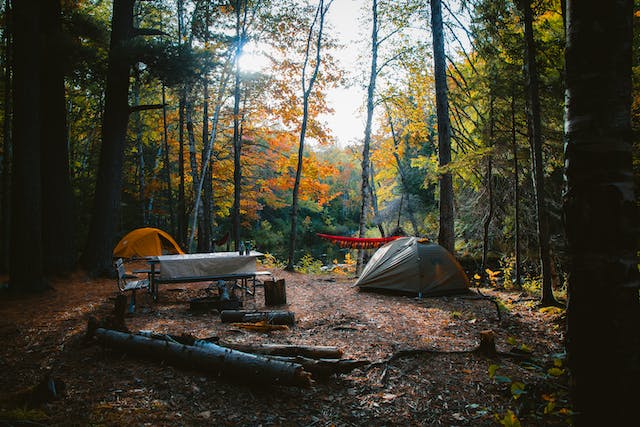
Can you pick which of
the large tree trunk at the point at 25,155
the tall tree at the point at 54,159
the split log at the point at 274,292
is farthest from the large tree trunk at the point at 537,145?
the tall tree at the point at 54,159

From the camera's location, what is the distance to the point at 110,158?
8.76m

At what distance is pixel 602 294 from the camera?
1.69 metres

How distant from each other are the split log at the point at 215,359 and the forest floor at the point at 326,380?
87 millimetres

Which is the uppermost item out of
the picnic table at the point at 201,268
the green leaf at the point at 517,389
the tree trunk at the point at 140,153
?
the tree trunk at the point at 140,153

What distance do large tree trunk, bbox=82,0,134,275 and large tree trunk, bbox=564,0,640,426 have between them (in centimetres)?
919

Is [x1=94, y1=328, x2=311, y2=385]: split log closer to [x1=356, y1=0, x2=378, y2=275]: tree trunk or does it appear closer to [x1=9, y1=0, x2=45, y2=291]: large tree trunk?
[x1=9, y1=0, x2=45, y2=291]: large tree trunk

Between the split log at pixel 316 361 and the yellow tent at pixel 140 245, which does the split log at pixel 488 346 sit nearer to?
the split log at pixel 316 361

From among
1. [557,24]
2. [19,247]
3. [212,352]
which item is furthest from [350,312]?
[557,24]

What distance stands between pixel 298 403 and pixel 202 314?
3344mm

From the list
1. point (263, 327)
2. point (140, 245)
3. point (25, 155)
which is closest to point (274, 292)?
point (263, 327)

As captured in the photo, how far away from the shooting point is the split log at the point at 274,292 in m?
6.48

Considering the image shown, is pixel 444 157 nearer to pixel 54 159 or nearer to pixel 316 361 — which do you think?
pixel 316 361

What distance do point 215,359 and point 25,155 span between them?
5.65m

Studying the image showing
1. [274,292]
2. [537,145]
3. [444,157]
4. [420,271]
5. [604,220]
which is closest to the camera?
[604,220]
